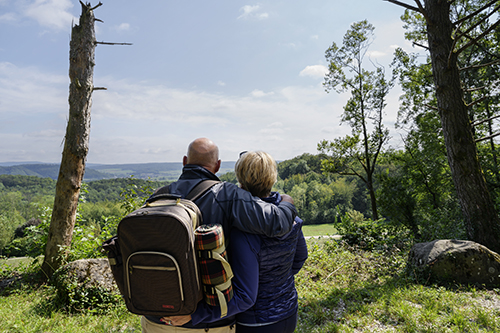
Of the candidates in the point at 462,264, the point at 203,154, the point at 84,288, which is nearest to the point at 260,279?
the point at 203,154

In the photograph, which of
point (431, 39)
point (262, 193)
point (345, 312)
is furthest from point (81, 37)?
point (431, 39)

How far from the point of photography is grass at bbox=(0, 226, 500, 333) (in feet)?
11.2

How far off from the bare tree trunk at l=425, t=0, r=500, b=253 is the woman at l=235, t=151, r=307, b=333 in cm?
576

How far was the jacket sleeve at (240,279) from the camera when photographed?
4.99 feet

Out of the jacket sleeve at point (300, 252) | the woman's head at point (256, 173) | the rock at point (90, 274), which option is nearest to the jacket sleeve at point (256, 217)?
the woman's head at point (256, 173)

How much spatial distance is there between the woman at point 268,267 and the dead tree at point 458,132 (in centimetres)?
576

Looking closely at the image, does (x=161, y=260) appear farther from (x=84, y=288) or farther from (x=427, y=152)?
(x=427, y=152)

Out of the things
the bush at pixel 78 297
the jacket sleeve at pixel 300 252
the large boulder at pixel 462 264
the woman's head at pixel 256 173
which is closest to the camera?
the woman's head at pixel 256 173

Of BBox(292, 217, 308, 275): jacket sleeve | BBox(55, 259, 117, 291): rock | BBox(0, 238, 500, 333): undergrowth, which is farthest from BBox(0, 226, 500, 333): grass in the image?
BBox(292, 217, 308, 275): jacket sleeve

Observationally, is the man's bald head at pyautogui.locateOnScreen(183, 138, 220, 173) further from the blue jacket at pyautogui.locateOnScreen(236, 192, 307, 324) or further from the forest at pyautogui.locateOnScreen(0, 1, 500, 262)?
the forest at pyautogui.locateOnScreen(0, 1, 500, 262)

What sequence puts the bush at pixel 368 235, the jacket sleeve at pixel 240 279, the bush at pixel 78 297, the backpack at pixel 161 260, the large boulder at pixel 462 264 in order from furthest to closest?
the bush at pixel 368 235 → the large boulder at pixel 462 264 → the bush at pixel 78 297 → the jacket sleeve at pixel 240 279 → the backpack at pixel 161 260

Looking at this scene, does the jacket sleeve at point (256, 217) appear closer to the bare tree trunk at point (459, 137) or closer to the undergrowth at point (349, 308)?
the undergrowth at point (349, 308)

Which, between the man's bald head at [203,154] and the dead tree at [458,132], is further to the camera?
the dead tree at [458,132]

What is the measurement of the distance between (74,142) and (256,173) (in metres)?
5.54
